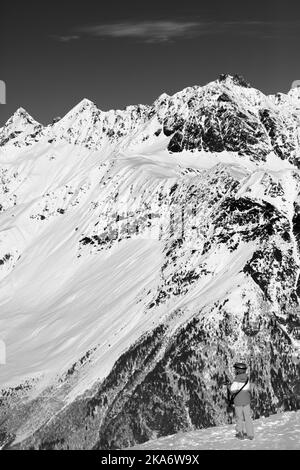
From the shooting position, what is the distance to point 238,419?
1470 inches

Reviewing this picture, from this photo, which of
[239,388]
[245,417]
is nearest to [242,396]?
[239,388]

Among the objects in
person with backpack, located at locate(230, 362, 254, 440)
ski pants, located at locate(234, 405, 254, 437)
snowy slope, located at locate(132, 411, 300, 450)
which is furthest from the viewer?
ski pants, located at locate(234, 405, 254, 437)

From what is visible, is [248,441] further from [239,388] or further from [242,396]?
[239,388]

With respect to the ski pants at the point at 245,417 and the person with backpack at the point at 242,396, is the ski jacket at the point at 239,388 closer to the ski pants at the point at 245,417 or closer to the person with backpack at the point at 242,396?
the person with backpack at the point at 242,396

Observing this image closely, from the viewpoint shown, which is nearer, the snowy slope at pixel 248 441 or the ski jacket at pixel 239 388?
the ski jacket at pixel 239 388

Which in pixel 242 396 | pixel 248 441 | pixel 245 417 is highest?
pixel 242 396

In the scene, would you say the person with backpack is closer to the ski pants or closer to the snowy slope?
the ski pants

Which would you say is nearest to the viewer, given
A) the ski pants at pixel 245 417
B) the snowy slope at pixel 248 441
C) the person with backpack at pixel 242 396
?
the person with backpack at pixel 242 396

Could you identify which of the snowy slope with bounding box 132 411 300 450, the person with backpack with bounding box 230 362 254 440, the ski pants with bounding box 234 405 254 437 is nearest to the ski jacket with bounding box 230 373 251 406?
the person with backpack with bounding box 230 362 254 440

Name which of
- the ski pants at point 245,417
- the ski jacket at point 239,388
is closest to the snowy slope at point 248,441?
the ski pants at point 245,417

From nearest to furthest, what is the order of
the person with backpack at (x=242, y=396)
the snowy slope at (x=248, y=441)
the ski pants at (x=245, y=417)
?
the person with backpack at (x=242, y=396)
the snowy slope at (x=248, y=441)
the ski pants at (x=245, y=417)

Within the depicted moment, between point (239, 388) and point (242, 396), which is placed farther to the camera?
point (242, 396)
